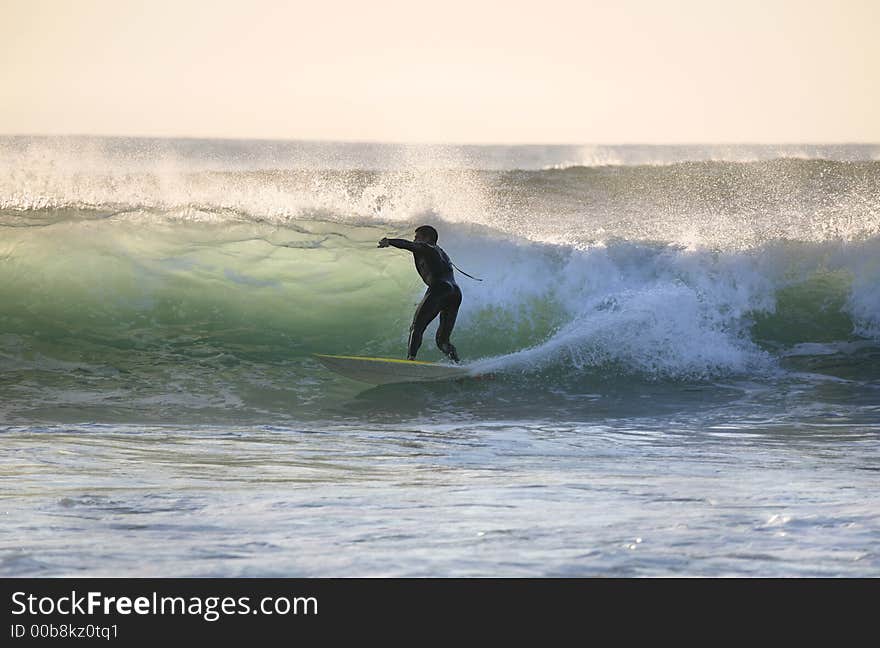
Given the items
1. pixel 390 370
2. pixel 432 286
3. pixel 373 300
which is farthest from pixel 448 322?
pixel 373 300

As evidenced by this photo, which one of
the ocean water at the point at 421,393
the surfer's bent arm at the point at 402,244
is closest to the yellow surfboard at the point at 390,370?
the ocean water at the point at 421,393

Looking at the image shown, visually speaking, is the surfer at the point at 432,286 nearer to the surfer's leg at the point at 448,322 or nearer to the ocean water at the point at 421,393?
the surfer's leg at the point at 448,322

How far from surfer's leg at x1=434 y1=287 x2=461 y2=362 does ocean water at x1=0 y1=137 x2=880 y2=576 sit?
277 mm

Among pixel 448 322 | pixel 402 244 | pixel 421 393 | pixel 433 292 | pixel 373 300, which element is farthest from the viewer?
pixel 373 300

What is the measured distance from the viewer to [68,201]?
14914 millimetres

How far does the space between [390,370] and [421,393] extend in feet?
0.99

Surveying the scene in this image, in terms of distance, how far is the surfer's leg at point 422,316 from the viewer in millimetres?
8055

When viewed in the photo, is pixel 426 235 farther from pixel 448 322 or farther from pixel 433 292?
pixel 448 322

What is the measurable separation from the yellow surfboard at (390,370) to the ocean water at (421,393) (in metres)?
0.09

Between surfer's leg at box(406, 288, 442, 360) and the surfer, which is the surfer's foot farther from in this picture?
surfer's leg at box(406, 288, 442, 360)

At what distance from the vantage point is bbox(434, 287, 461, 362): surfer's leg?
8086mm

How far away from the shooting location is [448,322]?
26.9ft
